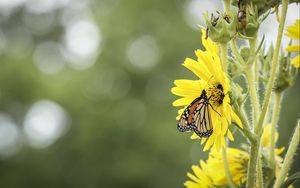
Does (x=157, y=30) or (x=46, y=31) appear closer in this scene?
(x=157, y=30)

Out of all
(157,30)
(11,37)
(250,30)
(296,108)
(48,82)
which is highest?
(11,37)

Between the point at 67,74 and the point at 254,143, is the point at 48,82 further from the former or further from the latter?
the point at 254,143

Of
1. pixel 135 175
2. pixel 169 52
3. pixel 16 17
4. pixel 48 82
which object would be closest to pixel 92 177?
pixel 135 175

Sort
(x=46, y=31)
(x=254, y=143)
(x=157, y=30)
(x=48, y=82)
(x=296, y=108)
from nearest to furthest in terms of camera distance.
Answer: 1. (x=254, y=143)
2. (x=296, y=108)
3. (x=48, y=82)
4. (x=157, y=30)
5. (x=46, y=31)

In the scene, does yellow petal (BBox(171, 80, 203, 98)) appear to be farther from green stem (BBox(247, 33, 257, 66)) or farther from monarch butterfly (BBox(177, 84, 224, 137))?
green stem (BBox(247, 33, 257, 66))

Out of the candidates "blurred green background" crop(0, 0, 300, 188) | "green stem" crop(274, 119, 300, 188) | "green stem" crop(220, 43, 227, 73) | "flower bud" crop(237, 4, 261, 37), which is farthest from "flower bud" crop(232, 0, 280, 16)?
"blurred green background" crop(0, 0, 300, 188)

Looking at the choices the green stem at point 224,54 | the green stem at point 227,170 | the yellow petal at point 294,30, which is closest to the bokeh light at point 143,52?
the green stem at point 227,170
